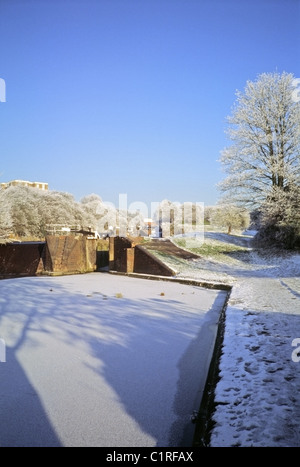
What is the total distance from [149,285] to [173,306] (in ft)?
9.69

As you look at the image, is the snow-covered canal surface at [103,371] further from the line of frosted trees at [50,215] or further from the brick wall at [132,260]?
the line of frosted trees at [50,215]

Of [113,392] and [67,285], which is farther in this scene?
[67,285]

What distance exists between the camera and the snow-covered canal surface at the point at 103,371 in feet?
7.47

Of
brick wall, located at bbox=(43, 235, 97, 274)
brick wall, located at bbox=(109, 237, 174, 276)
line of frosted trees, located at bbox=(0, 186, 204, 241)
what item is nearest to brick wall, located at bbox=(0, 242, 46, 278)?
brick wall, located at bbox=(43, 235, 97, 274)

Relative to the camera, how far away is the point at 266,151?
17844mm

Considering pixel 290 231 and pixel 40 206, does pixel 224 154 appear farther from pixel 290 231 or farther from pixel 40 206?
pixel 40 206

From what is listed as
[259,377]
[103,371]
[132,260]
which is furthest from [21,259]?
[259,377]

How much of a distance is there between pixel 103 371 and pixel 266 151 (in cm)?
1783

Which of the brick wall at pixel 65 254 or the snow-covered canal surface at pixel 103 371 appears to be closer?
the snow-covered canal surface at pixel 103 371

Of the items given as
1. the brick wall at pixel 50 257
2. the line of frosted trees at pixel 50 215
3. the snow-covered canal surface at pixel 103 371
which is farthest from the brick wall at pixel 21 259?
the snow-covered canal surface at pixel 103 371
